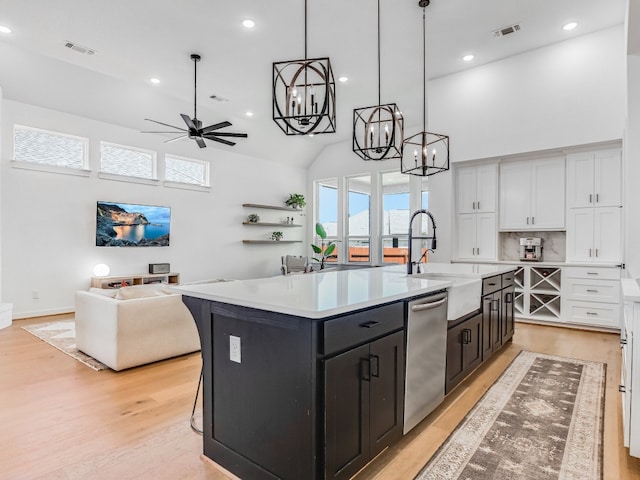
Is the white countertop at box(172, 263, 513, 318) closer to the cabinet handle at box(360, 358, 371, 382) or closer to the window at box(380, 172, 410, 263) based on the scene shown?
the cabinet handle at box(360, 358, 371, 382)

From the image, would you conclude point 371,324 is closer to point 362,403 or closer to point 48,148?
point 362,403

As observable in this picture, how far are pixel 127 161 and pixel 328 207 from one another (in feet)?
16.8

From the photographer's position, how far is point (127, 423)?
2.36 m

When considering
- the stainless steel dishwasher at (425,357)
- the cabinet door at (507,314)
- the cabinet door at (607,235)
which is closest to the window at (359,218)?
the cabinet door at (607,235)

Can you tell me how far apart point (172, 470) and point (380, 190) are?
7835 mm

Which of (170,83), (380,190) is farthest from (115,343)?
(380,190)

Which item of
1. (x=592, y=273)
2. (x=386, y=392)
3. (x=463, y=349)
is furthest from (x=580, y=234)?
(x=386, y=392)

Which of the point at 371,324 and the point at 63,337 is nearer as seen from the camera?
the point at 371,324

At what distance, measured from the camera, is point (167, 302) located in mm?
3545

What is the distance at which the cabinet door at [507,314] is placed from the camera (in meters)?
3.73

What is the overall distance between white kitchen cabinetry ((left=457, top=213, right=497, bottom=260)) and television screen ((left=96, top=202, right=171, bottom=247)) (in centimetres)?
567

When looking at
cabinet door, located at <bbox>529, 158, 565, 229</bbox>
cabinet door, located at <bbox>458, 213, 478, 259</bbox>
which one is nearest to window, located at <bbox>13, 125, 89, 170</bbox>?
cabinet door, located at <bbox>458, 213, 478, 259</bbox>

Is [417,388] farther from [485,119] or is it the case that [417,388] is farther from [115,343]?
[485,119]

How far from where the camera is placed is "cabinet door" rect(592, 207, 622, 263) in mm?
4793
